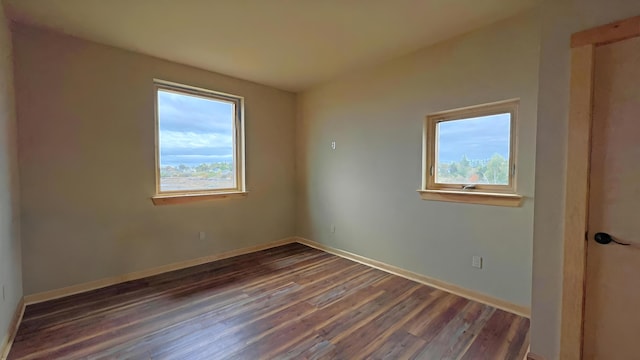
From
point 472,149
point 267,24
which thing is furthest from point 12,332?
point 472,149

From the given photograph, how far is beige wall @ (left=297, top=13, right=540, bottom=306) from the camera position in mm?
2432

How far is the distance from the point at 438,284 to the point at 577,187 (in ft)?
5.79

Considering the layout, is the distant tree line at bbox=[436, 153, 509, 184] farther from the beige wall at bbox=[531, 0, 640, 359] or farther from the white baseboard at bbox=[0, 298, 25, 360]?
the white baseboard at bbox=[0, 298, 25, 360]

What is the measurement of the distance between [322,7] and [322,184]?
261 centimetres

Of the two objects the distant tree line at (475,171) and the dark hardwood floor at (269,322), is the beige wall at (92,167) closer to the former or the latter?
the dark hardwood floor at (269,322)

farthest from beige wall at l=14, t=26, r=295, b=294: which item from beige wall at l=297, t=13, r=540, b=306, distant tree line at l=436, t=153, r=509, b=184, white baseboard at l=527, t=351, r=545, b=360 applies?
white baseboard at l=527, t=351, r=545, b=360

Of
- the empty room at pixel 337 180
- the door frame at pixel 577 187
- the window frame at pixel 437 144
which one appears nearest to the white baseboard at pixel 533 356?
the empty room at pixel 337 180

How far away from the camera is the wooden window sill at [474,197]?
2.46 m

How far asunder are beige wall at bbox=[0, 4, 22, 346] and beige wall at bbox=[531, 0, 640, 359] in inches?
141

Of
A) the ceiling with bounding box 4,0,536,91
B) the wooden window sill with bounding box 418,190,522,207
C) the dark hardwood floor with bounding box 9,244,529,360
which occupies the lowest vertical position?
the dark hardwood floor with bounding box 9,244,529,360

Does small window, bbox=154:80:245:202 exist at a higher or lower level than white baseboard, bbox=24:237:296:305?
Result: higher

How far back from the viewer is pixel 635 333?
1.53 metres

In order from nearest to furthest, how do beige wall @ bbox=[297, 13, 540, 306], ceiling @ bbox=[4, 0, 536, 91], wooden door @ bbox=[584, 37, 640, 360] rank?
wooden door @ bbox=[584, 37, 640, 360] → ceiling @ bbox=[4, 0, 536, 91] → beige wall @ bbox=[297, 13, 540, 306]

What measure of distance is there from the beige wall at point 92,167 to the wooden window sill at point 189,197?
0.24 feet
